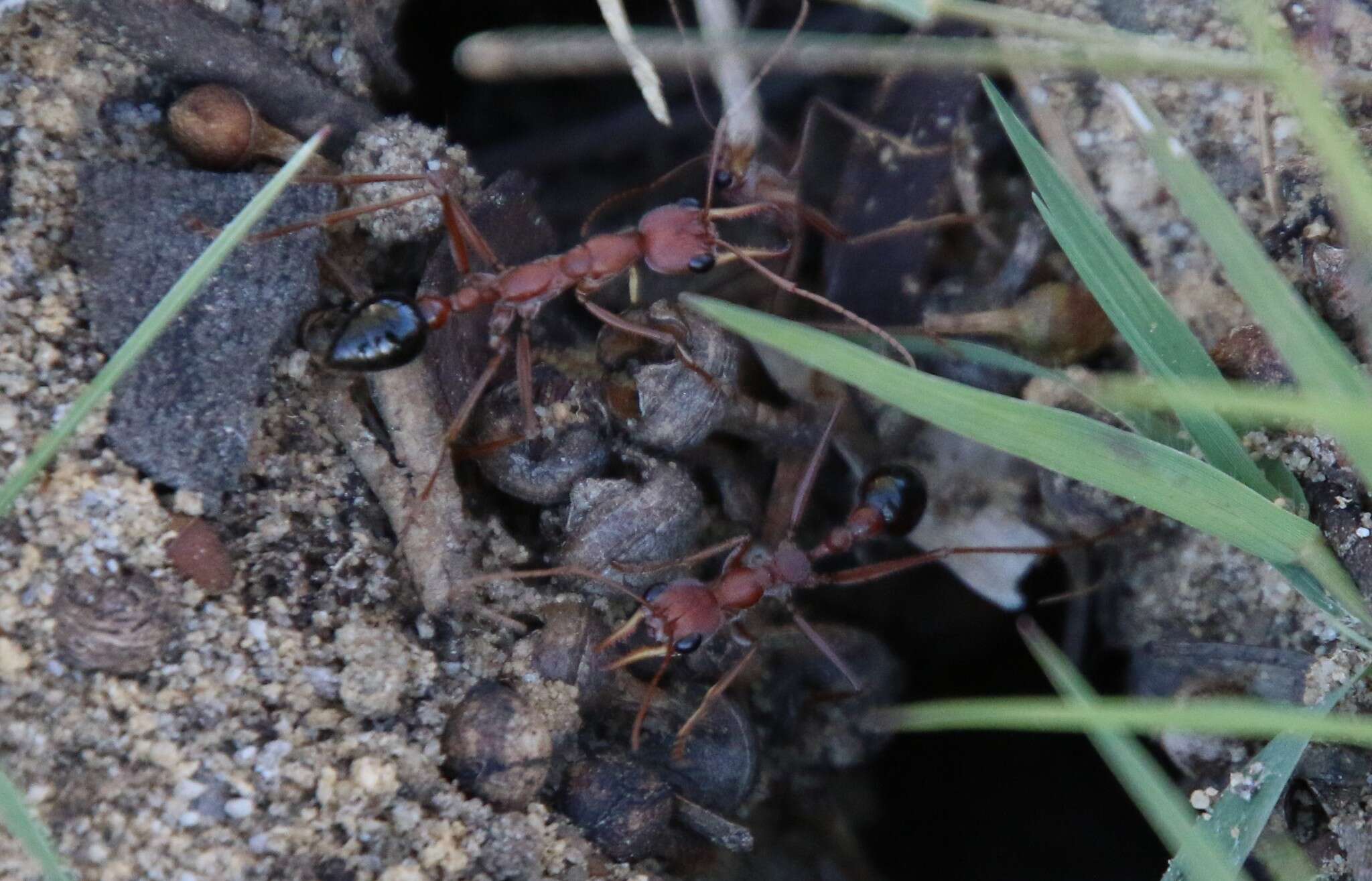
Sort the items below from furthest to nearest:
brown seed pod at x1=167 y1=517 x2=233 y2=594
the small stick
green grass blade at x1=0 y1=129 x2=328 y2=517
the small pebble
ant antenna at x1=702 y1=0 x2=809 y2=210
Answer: ant antenna at x1=702 y1=0 x2=809 y2=210 < the small stick < brown seed pod at x1=167 y1=517 x2=233 y2=594 < the small pebble < green grass blade at x1=0 y1=129 x2=328 y2=517

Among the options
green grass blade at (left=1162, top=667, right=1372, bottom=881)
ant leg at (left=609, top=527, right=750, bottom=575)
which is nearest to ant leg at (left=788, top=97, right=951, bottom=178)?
ant leg at (left=609, top=527, right=750, bottom=575)

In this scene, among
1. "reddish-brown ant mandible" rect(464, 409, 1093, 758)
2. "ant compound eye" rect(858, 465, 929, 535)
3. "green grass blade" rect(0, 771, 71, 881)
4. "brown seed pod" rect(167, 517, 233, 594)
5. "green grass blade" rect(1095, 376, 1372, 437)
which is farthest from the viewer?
"ant compound eye" rect(858, 465, 929, 535)

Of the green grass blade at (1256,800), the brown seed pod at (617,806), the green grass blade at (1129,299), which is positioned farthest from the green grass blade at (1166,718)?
the brown seed pod at (617,806)

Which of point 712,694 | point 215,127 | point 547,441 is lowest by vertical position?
point 712,694

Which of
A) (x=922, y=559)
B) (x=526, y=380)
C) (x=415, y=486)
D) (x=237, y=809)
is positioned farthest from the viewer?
(x=922, y=559)

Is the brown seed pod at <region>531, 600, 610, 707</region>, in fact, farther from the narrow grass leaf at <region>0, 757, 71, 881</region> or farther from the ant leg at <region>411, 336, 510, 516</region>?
the narrow grass leaf at <region>0, 757, 71, 881</region>

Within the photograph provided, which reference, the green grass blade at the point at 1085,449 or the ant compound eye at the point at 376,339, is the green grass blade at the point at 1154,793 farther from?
the ant compound eye at the point at 376,339

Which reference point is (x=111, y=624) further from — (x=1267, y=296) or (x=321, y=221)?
(x=1267, y=296)

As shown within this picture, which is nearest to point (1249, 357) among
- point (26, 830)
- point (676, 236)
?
point (676, 236)
